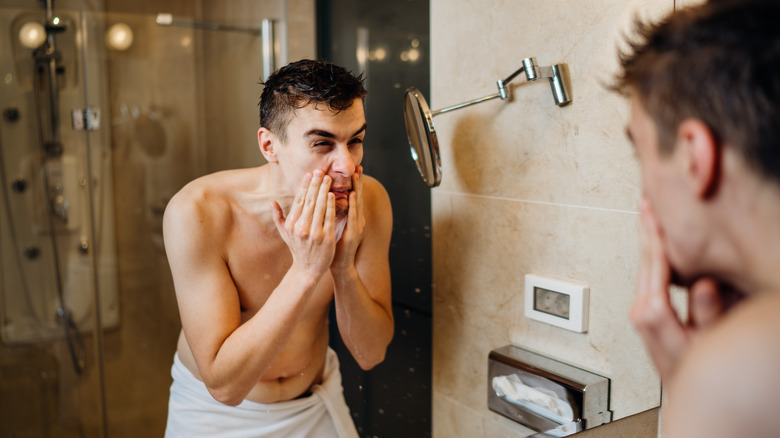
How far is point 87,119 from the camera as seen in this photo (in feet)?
3.14

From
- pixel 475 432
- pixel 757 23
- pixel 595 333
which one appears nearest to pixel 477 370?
pixel 475 432

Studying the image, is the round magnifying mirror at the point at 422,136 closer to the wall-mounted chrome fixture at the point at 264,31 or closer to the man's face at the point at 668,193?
the wall-mounted chrome fixture at the point at 264,31

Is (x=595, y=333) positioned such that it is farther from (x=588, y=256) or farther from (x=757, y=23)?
(x=757, y=23)

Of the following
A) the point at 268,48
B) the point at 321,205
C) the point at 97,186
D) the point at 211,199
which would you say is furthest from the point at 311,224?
the point at 97,186

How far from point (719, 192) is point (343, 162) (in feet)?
1.72

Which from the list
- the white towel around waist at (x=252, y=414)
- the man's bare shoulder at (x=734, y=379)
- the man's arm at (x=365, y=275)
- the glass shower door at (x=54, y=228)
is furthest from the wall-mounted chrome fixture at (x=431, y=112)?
the man's bare shoulder at (x=734, y=379)

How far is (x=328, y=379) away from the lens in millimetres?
910

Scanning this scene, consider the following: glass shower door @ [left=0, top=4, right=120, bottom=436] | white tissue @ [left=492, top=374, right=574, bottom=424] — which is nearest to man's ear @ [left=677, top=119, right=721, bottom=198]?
white tissue @ [left=492, top=374, right=574, bottom=424]

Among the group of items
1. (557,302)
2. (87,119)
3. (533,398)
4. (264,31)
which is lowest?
(533,398)

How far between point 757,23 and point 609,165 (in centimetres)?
63

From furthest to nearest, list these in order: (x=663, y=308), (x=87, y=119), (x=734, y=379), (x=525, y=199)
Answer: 1. (x=525, y=199)
2. (x=87, y=119)
3. (x=663, y=308)
4. (x=734, y=379)

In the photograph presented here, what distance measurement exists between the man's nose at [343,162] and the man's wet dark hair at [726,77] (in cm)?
47

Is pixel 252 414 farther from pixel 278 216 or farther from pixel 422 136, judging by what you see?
pixel 422 136

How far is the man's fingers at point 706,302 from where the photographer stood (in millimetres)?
482
